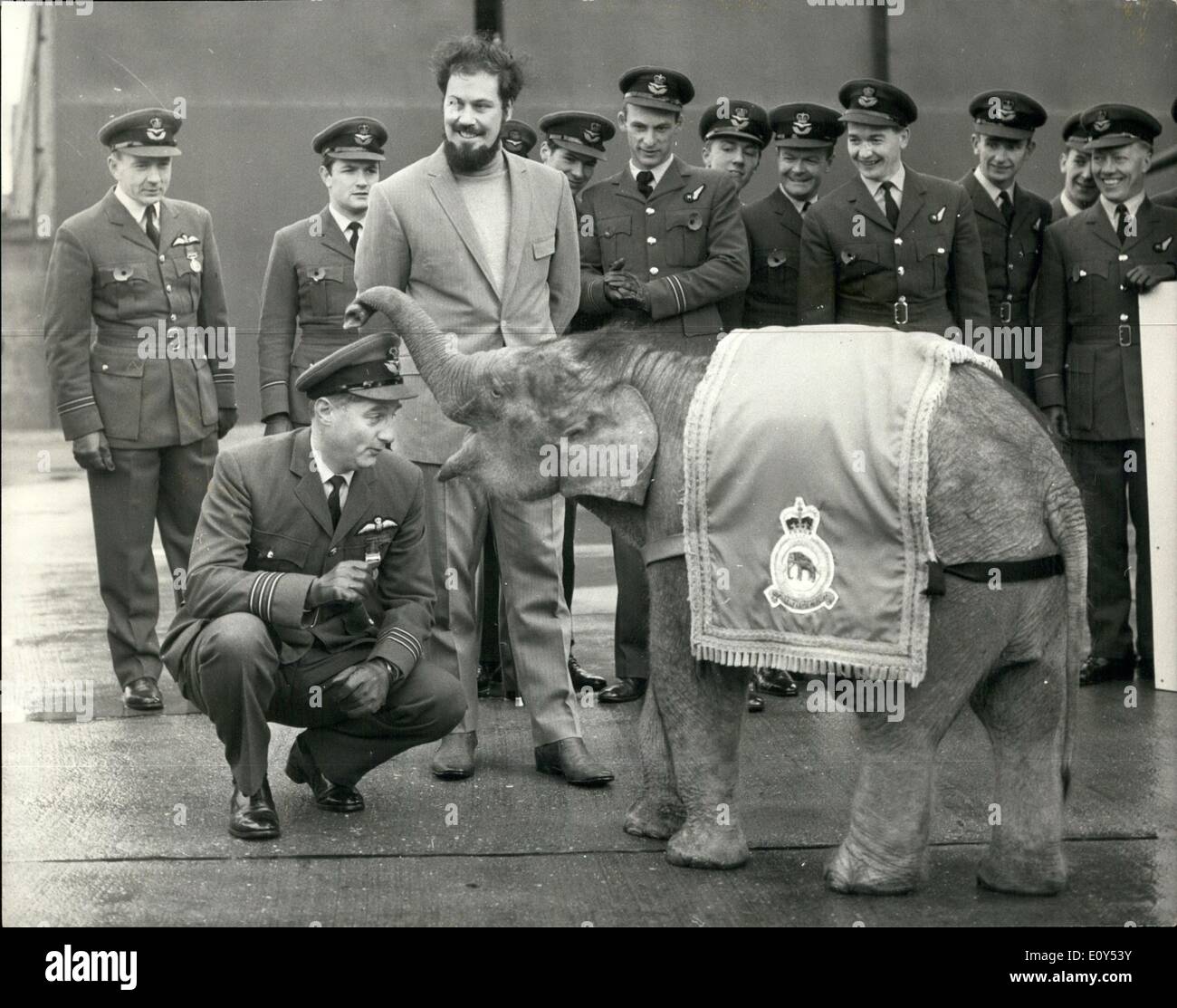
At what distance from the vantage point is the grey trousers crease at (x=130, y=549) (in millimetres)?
6086

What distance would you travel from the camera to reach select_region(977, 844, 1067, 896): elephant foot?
13.6 feet

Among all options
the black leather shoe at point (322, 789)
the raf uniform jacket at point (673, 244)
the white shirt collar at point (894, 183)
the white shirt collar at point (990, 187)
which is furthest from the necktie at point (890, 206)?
the black leather shoe at point (322, 789)

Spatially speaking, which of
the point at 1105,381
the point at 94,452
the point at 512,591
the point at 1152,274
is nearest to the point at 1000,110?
the point at 1152,274

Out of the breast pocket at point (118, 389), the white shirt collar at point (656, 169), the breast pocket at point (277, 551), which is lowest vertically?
the breast pocket at point (277, 551)

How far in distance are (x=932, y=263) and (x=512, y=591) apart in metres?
1.62

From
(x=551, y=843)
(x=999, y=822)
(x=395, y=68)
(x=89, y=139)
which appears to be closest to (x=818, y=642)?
(x=999, y=822)

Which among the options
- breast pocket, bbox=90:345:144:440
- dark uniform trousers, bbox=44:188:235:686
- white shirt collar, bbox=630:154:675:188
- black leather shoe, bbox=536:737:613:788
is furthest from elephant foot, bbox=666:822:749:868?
breast pocket, bbox=90:345:144:440

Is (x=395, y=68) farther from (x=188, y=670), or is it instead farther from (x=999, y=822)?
(x=999, y=822)

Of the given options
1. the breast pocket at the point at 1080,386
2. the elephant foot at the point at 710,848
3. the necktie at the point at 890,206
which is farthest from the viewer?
the breast pocket at the point at 1080,386

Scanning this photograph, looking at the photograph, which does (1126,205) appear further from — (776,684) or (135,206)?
(135,206)

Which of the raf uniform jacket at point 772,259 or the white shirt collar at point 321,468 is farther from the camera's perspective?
the raf uniform jacket at point 772,259

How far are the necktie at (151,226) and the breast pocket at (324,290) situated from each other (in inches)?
19.5

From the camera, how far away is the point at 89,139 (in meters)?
5.16

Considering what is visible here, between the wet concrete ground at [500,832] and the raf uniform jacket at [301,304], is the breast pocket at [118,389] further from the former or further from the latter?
→ the raf uniform jacket at [301,304]
